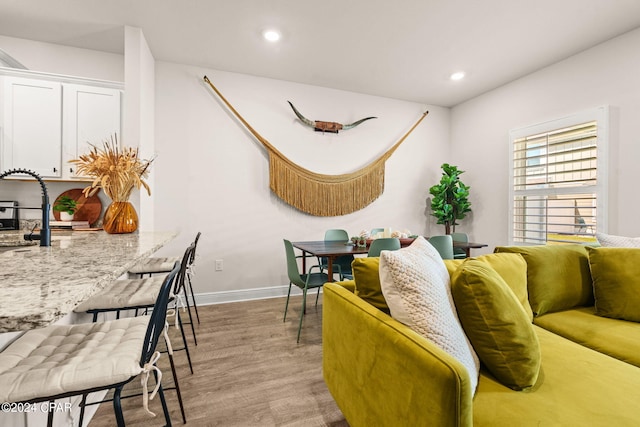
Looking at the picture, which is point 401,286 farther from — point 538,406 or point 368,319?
point 538,406

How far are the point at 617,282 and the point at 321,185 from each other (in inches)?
112

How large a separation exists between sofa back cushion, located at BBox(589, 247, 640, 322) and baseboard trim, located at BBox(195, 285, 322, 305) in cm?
285

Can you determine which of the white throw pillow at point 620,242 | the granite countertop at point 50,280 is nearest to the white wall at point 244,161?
the granite countertop at point 50,280

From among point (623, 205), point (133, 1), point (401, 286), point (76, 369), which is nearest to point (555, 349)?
point (401, 286)

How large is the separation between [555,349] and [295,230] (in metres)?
2.89

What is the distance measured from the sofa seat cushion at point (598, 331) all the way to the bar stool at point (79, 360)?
6.32ft

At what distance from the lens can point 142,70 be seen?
2756 mm

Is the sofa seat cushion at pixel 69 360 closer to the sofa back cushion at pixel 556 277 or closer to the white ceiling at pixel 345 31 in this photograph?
the sofa back cushion at pixel 556 277

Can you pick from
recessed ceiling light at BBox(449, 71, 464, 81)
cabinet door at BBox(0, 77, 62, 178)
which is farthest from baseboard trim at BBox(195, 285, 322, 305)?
recessed ceiling light at BBox(449, 71, 464, 81)

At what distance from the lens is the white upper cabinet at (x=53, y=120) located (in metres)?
2.50

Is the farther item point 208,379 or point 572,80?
point 572,80

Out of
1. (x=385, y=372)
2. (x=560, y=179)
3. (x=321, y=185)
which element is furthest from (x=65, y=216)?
(x=560, y=179)

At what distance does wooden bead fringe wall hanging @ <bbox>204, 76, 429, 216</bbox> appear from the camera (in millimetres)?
3662

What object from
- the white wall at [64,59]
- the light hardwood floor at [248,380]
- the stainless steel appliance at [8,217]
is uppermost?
the white wall at [64,59]
